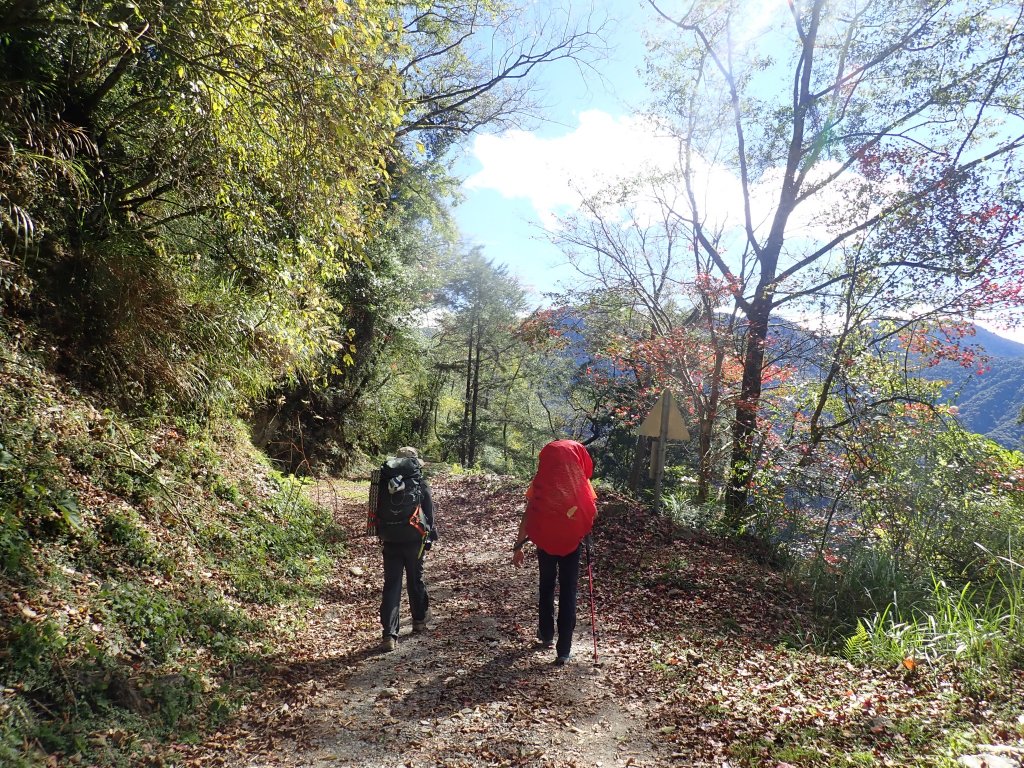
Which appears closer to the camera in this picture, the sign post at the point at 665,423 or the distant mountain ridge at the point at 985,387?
the sign post at the point at 665,423

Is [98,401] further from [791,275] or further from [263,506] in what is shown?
[791,275]

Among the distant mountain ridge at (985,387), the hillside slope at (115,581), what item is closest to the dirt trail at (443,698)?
the hillside slope at (115,581)

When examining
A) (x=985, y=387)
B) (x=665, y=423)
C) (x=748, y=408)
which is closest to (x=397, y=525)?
(x=665, y=423)

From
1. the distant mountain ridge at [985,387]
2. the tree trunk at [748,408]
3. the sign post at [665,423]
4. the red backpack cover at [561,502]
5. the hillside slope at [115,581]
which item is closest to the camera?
the hillside slope at [115,581]

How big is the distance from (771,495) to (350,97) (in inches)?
318

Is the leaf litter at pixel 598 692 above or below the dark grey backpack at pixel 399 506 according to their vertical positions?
below

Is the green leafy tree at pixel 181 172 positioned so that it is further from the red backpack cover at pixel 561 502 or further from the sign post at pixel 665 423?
the sign post at pixel 665 423

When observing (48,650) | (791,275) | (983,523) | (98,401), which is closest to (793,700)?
(983,523)

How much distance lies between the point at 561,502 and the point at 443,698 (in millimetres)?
1808

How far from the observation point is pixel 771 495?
901cm

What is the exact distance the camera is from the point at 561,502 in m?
4.98

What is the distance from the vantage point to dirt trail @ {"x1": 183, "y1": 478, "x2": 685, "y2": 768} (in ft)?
12.2

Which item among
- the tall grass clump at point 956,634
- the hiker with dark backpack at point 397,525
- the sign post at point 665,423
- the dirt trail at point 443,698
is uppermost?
the sign post at point 665,423

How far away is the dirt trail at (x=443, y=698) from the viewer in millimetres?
3711
